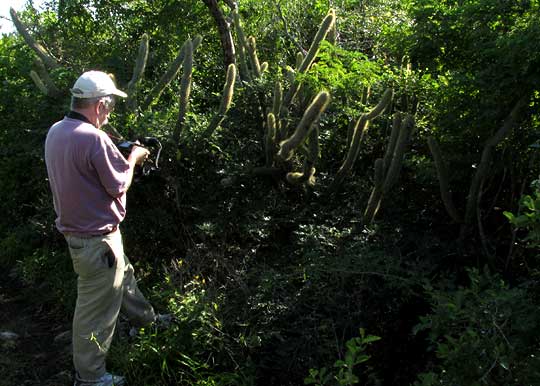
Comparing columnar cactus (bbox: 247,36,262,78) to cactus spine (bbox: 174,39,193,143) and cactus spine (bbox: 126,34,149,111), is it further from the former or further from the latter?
cactus spine (bbox: 126,34,149,111)

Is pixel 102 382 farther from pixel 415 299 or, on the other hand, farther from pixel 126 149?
pixel 415 299

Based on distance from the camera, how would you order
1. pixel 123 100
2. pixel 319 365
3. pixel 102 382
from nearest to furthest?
pixel 319 365, pixel 102 382, pixel 123 100

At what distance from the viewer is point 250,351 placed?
441 cm

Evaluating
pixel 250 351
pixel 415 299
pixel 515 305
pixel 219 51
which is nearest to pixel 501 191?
pixel 415 299

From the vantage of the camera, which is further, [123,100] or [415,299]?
[123,100]

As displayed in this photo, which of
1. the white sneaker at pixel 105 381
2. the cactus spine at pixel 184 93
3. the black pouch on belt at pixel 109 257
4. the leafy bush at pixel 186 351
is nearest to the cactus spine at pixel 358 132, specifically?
the cactus spine at pixel 184 93

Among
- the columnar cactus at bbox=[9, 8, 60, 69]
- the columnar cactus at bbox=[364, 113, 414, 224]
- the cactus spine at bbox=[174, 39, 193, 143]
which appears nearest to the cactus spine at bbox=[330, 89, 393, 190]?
the columnar cactus at bbox=[364, 113, 414, 224]

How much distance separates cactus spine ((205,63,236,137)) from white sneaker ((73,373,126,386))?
2197mm

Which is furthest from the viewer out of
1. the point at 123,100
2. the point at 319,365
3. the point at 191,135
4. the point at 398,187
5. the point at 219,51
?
the point at 219,51

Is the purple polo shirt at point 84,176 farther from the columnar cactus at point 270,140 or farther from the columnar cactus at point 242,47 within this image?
the columnar cactus at point 242,47

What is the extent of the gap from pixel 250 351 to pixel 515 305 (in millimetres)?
1752

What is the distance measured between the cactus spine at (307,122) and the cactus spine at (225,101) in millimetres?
765

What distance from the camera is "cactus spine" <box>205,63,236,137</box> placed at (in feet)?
18.7

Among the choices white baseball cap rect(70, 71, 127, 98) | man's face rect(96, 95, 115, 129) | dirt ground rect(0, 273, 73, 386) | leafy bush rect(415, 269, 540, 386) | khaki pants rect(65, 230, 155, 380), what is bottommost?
dirt ground rect(0, 273, 73, 386)
